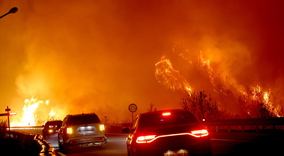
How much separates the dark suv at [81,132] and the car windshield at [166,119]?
10946 millimetres

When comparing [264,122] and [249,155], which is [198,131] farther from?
[264,122]

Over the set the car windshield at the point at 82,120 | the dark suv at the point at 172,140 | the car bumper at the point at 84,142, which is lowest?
the dark suv at the point at 172,140

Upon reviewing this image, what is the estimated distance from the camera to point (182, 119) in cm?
1057

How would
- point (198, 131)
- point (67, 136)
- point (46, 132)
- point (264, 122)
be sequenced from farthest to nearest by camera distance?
1. point (46, 132)
2. point (264, 122)
3. point (67, 136)
4. point (198, 131)

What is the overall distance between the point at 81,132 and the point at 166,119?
37.0 ft

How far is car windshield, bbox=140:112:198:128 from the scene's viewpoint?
34.1 ft

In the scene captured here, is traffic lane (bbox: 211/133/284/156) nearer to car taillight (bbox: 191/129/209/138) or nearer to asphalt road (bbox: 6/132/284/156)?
asphalt road (bbox: 6/132/284/156)

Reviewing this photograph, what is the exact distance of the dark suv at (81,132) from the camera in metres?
21.1

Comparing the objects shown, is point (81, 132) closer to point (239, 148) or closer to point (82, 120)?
point (82, 120)

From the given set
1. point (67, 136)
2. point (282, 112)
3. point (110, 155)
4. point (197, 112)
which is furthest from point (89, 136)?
point (197, 112)

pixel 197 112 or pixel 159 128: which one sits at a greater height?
pixel 197 112

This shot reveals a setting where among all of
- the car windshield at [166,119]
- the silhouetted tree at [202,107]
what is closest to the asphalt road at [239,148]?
the car windshield at [166,119]

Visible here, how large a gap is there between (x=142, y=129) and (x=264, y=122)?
1641 centimetres

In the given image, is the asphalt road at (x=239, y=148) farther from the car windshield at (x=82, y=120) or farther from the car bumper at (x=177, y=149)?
the car bumper at (x=177, y=149)
